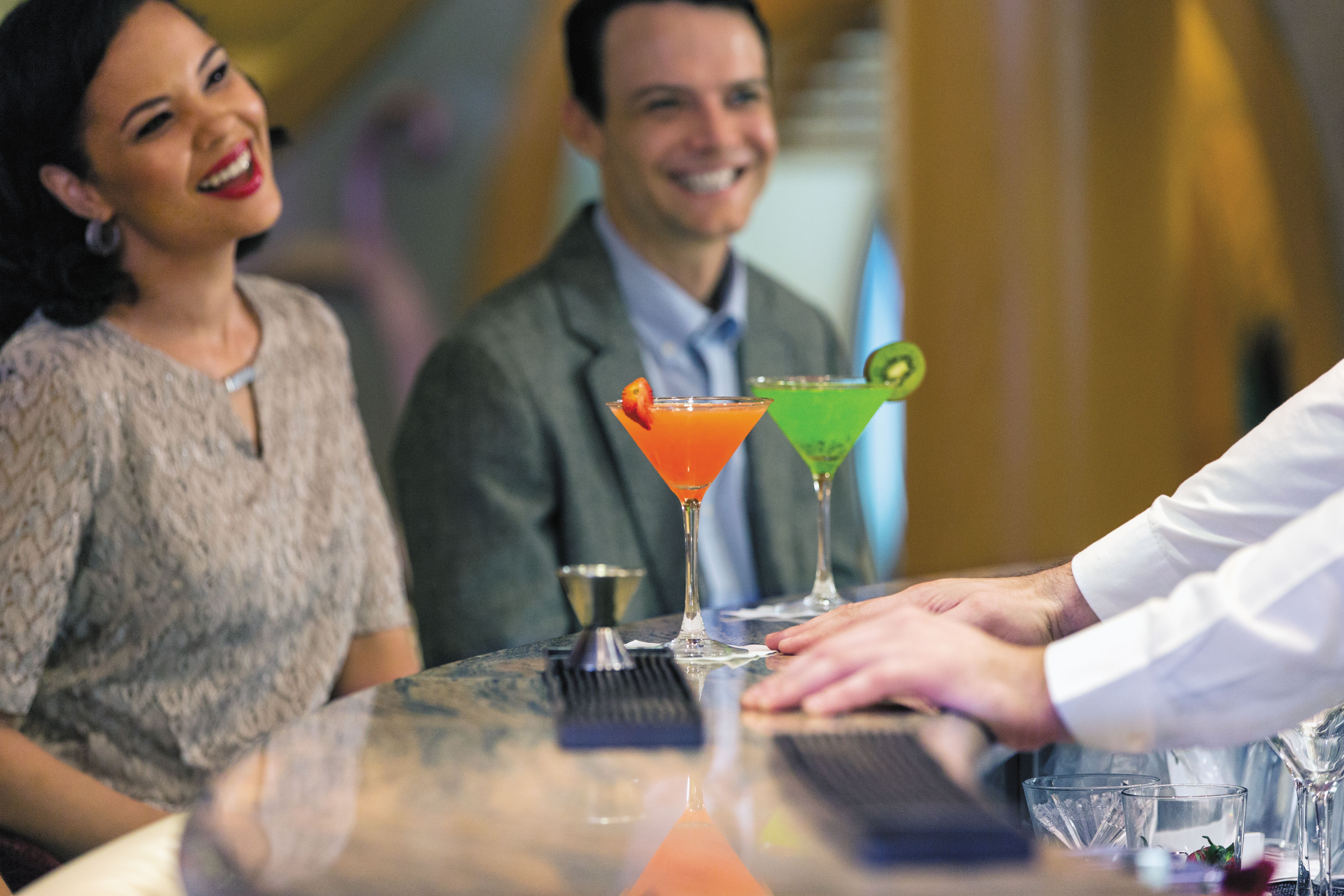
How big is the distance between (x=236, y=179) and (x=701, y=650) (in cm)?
121

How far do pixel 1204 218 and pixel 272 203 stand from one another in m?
4.83

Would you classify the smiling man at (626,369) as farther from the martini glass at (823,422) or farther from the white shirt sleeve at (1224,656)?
the white shirt sleeve at (1224,656)

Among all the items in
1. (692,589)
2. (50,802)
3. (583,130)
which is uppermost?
(583,130)

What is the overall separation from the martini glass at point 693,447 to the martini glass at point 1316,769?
0.60 meters

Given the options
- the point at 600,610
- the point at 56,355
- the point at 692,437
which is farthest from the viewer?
the point at 56,355

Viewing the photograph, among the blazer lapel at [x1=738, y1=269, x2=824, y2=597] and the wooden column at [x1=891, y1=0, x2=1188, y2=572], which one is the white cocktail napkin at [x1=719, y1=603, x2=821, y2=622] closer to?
the blazer lapel at [x1=738, y1=269, x2=824, y2=597]

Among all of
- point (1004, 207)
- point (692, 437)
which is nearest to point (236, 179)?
point (692, 437)

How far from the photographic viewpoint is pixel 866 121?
9.64 metres

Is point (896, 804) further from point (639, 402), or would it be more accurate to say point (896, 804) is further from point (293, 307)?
point (293, 307)

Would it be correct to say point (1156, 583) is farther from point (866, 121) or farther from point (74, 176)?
point (866, 121)

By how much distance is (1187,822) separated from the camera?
142cm

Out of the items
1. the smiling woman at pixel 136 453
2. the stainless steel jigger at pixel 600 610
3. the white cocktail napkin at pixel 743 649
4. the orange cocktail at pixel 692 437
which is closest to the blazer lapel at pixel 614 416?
the smiling woman at pixel 136 453

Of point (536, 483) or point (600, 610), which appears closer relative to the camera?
point (600, 610)

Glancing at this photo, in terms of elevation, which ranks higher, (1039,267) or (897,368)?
(1039,267)
